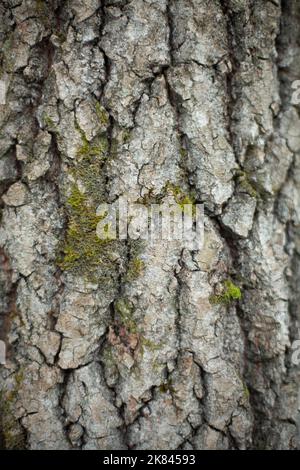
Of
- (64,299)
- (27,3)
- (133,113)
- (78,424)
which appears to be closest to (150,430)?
(78,424)

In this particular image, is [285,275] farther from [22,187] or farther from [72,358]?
[22,187]

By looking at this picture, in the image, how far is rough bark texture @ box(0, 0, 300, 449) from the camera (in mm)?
1774

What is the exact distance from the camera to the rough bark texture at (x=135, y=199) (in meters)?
1.77

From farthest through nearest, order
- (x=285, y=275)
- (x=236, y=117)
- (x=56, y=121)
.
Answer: (x=285, y=275)
(x=236, y=117)
(x=56, y=121)

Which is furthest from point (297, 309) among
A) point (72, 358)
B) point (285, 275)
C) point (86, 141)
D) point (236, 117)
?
point (86, 141)

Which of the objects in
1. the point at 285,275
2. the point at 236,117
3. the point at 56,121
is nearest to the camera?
the point at 56,121

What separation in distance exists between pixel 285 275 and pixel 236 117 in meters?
0.83

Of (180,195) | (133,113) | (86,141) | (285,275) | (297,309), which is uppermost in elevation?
(133,113)

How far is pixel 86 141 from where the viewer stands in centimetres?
178

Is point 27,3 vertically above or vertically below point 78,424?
above

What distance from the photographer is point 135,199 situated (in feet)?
5.95

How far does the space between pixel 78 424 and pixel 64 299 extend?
2.01 ft

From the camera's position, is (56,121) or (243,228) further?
(243,228)

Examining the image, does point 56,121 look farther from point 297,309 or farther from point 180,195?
point 297,309
